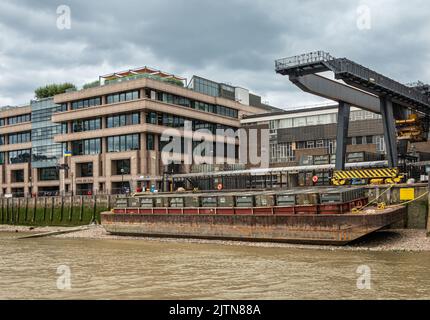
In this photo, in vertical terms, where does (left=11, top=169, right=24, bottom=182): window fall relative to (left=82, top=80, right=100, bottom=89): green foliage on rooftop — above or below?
below

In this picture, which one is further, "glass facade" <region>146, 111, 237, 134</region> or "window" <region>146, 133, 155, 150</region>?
"glass facade" <region>146, 111, 237, 134</region>

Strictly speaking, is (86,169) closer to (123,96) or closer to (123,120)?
(123,120)

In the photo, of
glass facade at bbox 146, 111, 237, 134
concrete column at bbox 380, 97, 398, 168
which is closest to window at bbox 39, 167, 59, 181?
glass facade at bbox 146, 111, 237, 134

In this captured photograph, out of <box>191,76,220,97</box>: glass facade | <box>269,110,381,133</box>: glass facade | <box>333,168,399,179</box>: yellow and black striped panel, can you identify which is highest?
<box>191,76,220,97</box>: glass facade

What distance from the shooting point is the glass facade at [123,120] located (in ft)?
289

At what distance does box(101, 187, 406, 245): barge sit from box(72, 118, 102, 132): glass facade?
4734 cm

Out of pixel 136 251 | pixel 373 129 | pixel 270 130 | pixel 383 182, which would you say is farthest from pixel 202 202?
pixel 270 130

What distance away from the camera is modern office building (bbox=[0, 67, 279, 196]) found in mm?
87062

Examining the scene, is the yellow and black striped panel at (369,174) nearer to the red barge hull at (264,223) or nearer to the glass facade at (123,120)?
the red barge hull at (264,223)

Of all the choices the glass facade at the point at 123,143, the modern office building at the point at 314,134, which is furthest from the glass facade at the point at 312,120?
the glass facade at the point at 123,143

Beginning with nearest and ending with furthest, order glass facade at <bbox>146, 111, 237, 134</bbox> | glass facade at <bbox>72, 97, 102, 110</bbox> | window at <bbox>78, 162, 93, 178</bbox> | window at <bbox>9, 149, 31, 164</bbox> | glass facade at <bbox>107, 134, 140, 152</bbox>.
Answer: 1. glass facade at <bbox>107, 134, 140, 152</bbox>
2. glass facade at <bbox>146, 111, 237, 134</bbox>
3. glass facade at <bbox>72, 97, 102, 110</bbox>
4. window at <bbox>78, 162, 93, 178</bbox>
5. window at <bbox>9, 149, 31, 164</bbox>

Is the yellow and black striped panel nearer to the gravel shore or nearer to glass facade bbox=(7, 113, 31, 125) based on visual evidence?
the gravel shore
